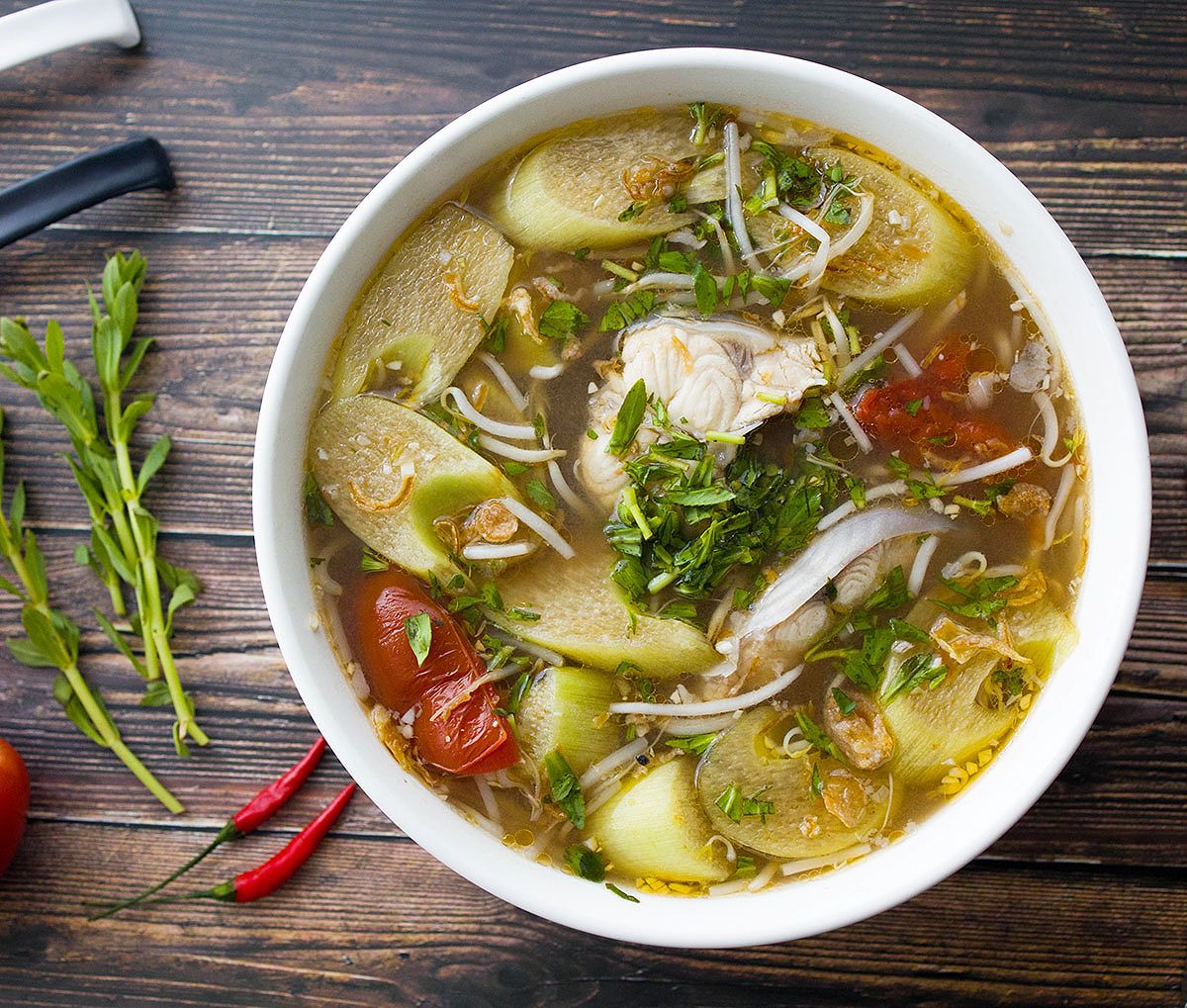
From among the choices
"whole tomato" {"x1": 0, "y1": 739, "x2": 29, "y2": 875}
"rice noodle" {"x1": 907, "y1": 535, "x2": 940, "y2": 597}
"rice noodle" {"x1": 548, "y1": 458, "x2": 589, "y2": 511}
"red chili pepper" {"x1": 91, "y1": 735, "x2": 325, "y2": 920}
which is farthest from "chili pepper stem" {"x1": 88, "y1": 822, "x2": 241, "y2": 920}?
"rice noodle" {"x1": 907, "y1": 535, "x2": 940, "y2": 597}

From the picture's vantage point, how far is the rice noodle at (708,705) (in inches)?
74.9

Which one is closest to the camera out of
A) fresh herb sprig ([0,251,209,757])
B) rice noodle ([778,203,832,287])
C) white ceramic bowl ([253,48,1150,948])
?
white ceramic bowl ([253,48,1150,948])

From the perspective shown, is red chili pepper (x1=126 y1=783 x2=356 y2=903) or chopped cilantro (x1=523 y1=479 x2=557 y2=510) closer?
chopped cilantro (x1=523 y1=479 x2=557 y2=510)

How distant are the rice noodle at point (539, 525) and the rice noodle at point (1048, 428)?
0.90m

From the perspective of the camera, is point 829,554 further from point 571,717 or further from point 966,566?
point 571,717

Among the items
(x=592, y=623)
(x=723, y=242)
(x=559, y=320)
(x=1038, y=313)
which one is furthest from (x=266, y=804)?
(x=1038, y=313)

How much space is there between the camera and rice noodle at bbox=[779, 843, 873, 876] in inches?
75.9

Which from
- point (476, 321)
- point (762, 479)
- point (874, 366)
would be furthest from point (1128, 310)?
point (476, 321)

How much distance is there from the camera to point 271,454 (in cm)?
176

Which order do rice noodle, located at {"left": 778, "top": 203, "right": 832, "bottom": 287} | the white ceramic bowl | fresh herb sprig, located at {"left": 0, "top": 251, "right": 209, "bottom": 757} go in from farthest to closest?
1. fresh herb sprig, located at {"left": 0, "top": 251, "right": 209, "bottom": 757}
2. rice noodle, located at {"left": 778, "top": 203, "right": 832, "bottom": 287}
3. the white ceramic bowl

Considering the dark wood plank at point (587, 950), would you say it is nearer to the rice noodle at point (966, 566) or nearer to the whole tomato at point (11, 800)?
the whole tomato at point (11, 800)

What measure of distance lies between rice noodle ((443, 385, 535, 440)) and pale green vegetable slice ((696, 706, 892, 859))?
66 cm

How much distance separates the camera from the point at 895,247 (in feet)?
6.23

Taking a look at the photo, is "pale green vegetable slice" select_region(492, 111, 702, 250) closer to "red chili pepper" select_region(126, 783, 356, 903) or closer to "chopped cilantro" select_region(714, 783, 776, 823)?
"chopped cilantro" select_region(714, 783, 776, 823)
